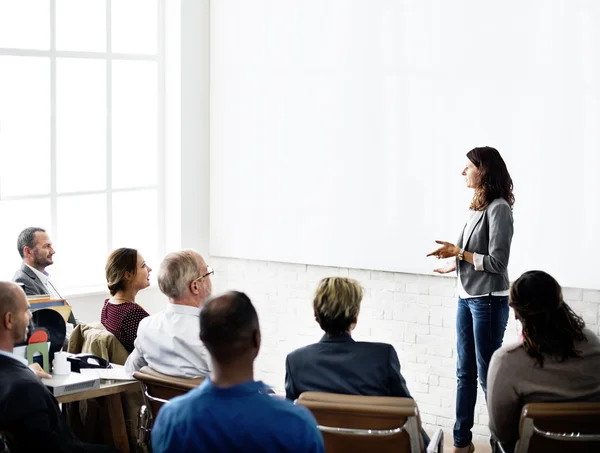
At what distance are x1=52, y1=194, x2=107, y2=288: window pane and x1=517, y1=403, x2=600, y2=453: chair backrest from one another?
4.27 m

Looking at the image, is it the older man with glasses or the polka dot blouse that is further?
the polka dot blouse

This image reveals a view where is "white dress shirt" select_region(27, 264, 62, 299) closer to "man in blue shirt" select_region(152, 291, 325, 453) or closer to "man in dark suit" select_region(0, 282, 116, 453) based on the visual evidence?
"man in dark suit" select_region(0, 282, 116, 453)

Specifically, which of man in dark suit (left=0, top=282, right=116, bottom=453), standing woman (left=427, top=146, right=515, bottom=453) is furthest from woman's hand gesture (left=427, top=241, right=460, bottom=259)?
man in dark suit (left=0, top=282, right=116, bottom=453)

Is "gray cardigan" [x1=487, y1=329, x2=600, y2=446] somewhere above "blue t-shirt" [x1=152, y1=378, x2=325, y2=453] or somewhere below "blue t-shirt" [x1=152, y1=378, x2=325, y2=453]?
below

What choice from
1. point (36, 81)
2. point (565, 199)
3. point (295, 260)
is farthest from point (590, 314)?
point (36, 81)

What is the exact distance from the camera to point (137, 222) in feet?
24.0

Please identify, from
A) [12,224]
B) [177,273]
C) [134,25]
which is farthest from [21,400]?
[134,25]

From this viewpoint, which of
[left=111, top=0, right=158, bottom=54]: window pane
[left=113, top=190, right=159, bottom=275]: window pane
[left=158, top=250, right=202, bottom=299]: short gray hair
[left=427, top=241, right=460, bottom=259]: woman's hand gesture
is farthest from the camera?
[left=113, top=190, right=159, bottom=275]: window pane

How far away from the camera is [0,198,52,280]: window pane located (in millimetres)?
6449

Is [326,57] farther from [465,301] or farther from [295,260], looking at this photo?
[465,301]

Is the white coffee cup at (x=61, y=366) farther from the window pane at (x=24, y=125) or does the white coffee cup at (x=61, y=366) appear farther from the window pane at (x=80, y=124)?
the window pane at (x=80, y=124)

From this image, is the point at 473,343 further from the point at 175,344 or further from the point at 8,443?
the point at 8,443

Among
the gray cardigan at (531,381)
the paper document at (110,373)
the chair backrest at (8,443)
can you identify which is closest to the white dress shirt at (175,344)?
the paper document at (110,373)

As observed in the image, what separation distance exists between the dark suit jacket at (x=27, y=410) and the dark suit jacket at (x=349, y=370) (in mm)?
912
